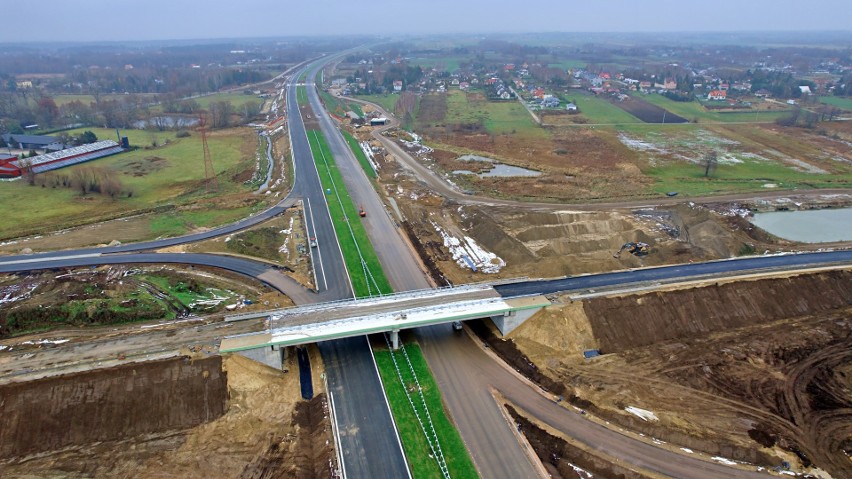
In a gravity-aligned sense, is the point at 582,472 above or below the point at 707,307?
below

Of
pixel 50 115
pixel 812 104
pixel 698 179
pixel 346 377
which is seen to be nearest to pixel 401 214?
pixel 346 377

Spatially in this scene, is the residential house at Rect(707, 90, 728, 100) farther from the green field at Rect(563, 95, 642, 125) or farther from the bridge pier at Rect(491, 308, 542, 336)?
the bridge pier at Rect(491, 308, 542, 336)

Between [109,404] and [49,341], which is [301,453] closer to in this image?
[109,404]

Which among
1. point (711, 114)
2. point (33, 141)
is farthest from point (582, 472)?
point (711, 114)

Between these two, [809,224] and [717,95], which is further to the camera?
[717,95]

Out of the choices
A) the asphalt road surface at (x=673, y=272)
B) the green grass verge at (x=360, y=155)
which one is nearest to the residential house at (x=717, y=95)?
the asphalt road surface at (x=673, y=272)

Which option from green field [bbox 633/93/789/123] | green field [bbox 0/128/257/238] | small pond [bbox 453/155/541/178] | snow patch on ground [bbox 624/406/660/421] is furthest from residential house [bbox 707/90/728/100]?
snow patch on ground [bbox 624/406/660/421]

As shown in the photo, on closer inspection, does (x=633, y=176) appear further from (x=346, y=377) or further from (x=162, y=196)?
(x=162, y=196)
